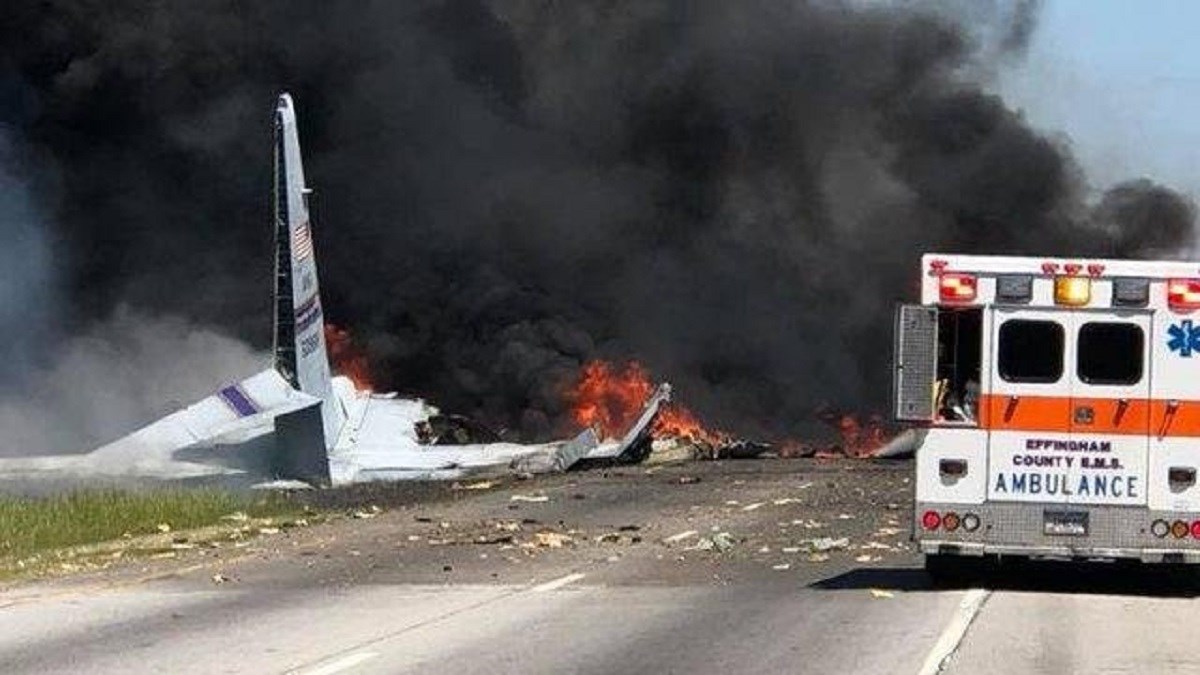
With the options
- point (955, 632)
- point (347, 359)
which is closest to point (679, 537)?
point (955, 632)

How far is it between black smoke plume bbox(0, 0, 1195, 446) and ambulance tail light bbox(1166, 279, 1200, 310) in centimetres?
3828

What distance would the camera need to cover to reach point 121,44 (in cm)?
5959

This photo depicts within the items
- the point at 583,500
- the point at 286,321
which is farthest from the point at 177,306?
the point at 583,500

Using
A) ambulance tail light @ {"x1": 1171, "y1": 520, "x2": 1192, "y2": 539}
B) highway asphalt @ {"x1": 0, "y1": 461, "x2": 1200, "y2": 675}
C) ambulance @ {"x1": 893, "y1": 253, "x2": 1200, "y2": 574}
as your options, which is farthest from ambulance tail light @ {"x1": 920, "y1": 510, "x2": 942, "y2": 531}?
ambulance tail light @ {"x1": 1171, "y1": 520, "x2": 1192, "y2": 539}

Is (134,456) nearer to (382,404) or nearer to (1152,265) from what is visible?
(382,404)

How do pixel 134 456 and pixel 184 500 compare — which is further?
pixel 134 456

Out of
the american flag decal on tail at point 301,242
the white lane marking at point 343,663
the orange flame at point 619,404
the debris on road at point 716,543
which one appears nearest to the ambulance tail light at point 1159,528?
the debris on road at point 716,543

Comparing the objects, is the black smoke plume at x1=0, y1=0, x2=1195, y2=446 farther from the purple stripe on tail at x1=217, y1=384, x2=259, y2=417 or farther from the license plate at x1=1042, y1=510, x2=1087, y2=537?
the license plate at x1=1042, y1=510, x2=1087, y2=537

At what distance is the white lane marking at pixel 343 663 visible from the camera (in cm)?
1470

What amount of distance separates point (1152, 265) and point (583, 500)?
1696 cm

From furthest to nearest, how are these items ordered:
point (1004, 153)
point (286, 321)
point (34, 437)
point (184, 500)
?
1. point (1004, 153)
2. point (34, 437)
3. point (286, 321)
4. point (184, 500)

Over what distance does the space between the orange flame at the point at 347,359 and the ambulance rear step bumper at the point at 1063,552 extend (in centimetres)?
4082

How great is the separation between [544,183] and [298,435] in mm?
25793

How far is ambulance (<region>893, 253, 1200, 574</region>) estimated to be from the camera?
19766 millimetres
